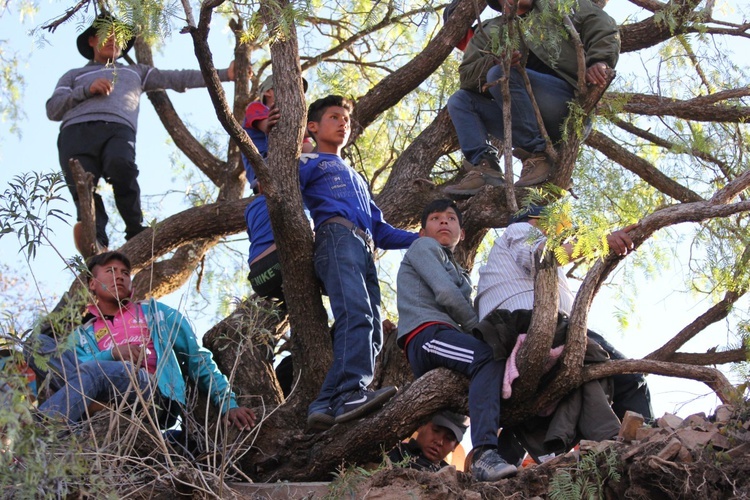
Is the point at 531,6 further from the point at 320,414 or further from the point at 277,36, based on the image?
the point at 320,414

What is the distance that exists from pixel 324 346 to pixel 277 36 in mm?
1581

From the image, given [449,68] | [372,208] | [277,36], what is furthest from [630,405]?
[449,68]

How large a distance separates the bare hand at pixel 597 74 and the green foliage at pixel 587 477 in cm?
242

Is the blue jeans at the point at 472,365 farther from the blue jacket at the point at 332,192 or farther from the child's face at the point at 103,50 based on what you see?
the child's face at the point at 103,50

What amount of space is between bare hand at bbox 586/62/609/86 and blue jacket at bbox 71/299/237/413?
2560 millimetres

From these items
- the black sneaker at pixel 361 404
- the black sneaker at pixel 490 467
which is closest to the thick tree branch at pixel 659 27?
the black sneaker at pixel 361 404

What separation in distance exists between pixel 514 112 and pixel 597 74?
563 mm

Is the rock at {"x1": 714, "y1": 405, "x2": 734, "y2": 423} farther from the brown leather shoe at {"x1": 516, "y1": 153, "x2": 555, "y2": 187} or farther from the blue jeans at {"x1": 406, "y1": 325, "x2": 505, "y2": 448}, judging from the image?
the brown leather shoe at {"x1": 516, "y1": 153, "x2": 555, "y2": 187}

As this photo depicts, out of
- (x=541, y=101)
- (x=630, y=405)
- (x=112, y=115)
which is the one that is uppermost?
(x=112, y=115)

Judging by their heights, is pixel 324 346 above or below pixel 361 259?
below

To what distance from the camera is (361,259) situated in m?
5.59

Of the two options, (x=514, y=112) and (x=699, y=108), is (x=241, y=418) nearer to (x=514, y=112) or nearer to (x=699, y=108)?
(x=514, y=112)

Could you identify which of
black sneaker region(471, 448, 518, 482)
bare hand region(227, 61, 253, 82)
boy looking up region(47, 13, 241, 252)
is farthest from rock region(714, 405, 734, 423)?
bare hand region(227, 61, 253, 82)

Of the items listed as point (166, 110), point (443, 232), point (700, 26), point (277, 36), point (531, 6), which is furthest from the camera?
point (166, 110)
